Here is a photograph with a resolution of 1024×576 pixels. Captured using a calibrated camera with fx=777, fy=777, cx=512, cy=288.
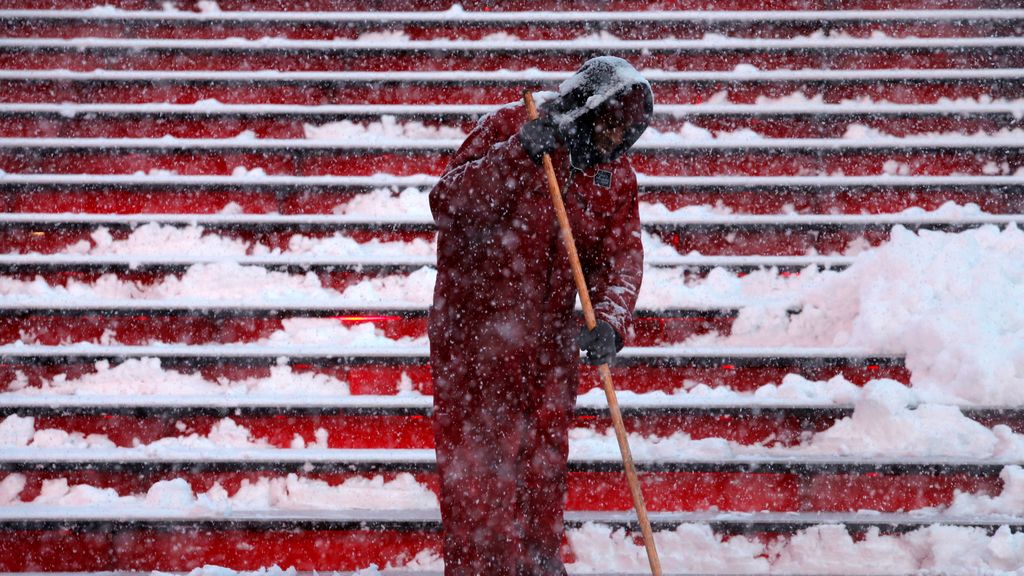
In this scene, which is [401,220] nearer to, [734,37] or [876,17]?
[734,37]

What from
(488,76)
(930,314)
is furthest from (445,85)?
(930,314)

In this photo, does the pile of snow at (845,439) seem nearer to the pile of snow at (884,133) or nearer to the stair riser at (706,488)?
the stair riser at (706,488)

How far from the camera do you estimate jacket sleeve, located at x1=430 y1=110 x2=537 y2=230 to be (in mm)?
2223

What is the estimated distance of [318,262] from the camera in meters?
3.92

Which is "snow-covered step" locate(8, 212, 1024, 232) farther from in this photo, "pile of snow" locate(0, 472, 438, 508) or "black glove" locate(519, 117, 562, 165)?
"black glove" locate(519, 117, 562, 165)

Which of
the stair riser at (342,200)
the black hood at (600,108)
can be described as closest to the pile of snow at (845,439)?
the stair riser at (342,200)

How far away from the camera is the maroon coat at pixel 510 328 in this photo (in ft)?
7.64

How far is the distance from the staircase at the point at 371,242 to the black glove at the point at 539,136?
1.55 metres

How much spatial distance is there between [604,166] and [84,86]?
3.79m

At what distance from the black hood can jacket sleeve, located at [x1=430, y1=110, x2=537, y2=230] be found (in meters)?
0.14

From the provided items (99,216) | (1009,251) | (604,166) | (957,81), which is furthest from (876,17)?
(99,216)

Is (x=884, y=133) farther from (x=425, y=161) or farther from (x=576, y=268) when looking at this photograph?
(x=576, y=268)

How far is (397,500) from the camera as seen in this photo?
127 inches

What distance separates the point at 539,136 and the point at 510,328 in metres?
0.59
